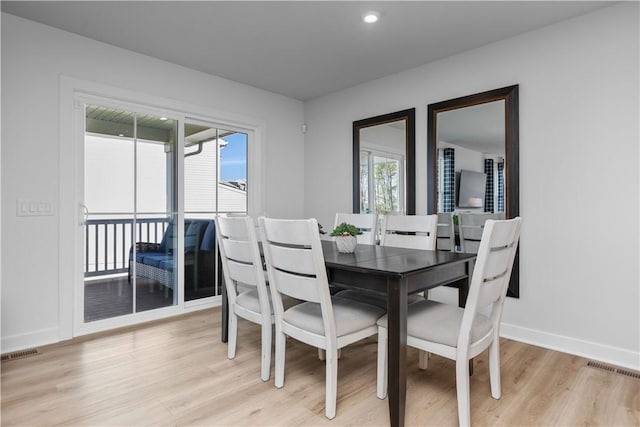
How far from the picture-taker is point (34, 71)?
2750 mm

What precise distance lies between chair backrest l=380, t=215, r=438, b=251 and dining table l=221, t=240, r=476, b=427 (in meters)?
0.42

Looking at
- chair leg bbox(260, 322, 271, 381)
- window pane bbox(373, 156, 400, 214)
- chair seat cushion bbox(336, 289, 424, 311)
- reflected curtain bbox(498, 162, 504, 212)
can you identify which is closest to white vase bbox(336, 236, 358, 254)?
chair seat cushion bbox(336, 289, 424, 311)

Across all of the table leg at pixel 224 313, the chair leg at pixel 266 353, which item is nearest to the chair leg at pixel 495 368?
the chair leg at pixel 266 353

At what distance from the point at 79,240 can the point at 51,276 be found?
1.10 ft

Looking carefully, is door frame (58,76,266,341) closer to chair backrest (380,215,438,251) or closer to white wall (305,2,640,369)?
chair backrest (380,215,438,251)

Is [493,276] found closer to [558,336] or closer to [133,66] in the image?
[558,336]

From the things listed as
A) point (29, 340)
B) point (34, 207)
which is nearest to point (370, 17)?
point (34, 207)

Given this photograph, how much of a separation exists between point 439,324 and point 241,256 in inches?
49.8

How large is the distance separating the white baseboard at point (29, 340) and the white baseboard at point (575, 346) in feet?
11.9

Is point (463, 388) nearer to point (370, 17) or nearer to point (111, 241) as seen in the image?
point (370, 17)

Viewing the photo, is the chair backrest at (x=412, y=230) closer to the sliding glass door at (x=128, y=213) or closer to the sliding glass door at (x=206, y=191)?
the sliding glass door at (x=206, y=191)

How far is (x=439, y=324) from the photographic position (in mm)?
1817

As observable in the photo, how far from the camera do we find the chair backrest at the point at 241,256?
222 centimetres

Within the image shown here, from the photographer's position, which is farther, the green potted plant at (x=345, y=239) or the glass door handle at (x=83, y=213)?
the glass door handle at (x=83, y=213)
